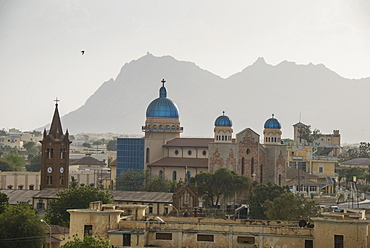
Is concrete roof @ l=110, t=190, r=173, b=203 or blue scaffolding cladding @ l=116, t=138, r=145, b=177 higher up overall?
blue scaffolding cladding @ l=116, t=138, r=145, b=177

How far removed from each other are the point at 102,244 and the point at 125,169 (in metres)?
84.2

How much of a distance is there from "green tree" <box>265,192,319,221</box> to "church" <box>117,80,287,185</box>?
3493 cm

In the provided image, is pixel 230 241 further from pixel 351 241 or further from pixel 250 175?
pixel 250 175

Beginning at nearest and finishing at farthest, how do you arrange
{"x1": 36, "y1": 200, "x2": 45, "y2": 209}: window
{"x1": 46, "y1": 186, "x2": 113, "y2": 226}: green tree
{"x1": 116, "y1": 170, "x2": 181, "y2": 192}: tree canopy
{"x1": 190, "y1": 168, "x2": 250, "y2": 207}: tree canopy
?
1. {"x1": 46, "y1": 186, "x2": 113, "y2": 226}: green tree
2. {"x1": 36, "y1": 200, "x2": 45, "y2": 209}: window
3. {"x1": 190, "y1": 168, "x2": 250, "y2": 207}: tree canopy
4. {"x1": 116, "y1": 170, "x2": 181, "y2": 192}: tree canopy

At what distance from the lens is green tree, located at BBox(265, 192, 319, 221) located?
8056 cm

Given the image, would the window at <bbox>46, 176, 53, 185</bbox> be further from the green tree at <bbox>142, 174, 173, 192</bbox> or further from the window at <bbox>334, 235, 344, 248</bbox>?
the window at <bbox>334, 235, 344, 248</bbox>

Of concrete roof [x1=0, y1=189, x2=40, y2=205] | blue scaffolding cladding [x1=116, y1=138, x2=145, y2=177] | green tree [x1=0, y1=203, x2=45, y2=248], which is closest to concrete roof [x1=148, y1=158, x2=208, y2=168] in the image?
blue scaffolding cladding [x1=116, y1=138, x2=145, y2=177]

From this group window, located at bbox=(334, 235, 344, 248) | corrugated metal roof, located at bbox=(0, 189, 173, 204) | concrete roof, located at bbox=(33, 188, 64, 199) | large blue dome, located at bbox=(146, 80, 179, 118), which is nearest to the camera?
window, located at bbox=(334, 235, 344, 248)

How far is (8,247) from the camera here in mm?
63969

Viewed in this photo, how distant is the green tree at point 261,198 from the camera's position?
91750 mm

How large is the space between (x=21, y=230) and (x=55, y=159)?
139 ft

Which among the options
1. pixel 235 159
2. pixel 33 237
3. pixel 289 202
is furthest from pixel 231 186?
pixel 33 237

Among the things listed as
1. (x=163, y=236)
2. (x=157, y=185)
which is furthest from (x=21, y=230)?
(x=157, y=185)

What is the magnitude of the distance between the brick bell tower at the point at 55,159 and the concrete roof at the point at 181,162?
68.5 feet
